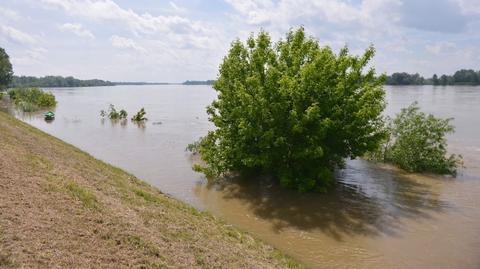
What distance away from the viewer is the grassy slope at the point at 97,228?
6621mm

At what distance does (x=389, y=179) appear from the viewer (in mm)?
20031

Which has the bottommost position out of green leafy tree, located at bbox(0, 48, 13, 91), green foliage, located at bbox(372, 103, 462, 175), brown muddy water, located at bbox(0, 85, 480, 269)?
brown muddy water, located at bbox(0, 85, 480, 269)

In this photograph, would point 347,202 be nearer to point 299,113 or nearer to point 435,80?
point 299,113

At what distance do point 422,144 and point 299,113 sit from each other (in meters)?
10.1

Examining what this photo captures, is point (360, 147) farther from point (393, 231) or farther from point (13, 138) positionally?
point (13, 138)

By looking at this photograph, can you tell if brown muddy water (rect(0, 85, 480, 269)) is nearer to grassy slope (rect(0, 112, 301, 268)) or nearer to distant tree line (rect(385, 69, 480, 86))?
grassy slope (rect(0, 112, 301, 268))

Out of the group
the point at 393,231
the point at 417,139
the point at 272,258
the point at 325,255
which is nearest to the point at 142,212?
the point at 272,258

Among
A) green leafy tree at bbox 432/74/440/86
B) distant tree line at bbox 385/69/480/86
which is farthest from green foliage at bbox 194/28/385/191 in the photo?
green leafy tree at bbox 432/74/440/86

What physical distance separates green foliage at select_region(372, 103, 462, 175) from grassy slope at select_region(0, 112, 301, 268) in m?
14.3

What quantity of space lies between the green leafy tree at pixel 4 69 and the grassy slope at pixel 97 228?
3327 inches

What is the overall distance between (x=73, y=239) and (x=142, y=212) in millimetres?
2636

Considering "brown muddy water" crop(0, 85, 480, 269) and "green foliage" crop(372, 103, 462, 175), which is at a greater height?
"green foliage" crop(372, 103, 462, 175)

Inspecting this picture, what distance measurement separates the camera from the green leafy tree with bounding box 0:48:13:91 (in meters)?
82.4

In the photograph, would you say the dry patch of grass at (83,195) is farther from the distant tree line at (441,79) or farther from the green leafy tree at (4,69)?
the distant tree line at (441,79)
